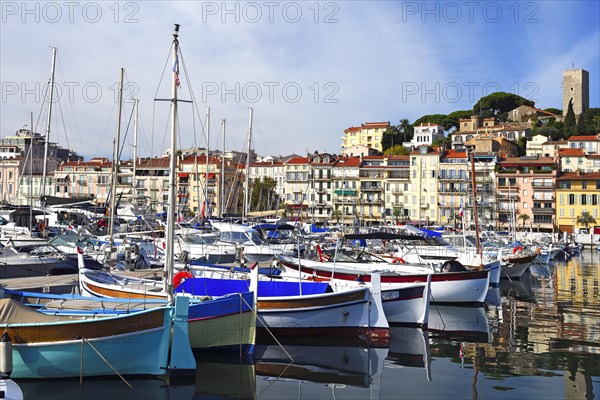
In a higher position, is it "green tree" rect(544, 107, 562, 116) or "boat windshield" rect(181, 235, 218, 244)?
"green tree" rect(544, 107, 562, 116)

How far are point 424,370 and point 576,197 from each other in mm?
86308

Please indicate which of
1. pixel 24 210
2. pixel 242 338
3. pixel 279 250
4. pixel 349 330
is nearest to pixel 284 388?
pixel 242 338

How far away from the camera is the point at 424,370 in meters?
16.0

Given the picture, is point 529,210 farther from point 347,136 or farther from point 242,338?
point 242,338

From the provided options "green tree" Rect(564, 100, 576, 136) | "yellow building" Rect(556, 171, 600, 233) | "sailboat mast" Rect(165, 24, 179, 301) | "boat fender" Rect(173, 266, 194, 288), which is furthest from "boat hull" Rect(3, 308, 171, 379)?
"green tree" Rect(564, 100, 576, 136)

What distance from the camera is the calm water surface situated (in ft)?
44.9

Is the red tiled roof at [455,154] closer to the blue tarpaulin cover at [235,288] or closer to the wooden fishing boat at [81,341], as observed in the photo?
the blue tarpaulin cover at [235,288]

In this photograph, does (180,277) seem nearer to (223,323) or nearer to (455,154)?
(223,323)

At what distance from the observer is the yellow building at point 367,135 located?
139 meters

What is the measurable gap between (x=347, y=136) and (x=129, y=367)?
134 meters

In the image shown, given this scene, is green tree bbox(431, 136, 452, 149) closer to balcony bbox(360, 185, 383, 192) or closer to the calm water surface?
balcony bbox(360, 185, 383, 192)

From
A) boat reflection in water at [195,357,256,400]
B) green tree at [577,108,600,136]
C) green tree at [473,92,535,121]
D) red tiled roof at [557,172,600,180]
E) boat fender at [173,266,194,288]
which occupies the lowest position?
boat reflection in water at [195,357,256,400]

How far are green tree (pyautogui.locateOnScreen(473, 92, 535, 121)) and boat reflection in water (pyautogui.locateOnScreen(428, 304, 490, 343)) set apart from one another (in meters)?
144

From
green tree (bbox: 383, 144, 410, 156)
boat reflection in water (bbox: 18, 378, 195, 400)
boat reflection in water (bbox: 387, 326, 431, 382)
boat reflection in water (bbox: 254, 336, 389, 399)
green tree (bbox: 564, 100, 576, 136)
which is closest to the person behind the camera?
boat reflection in water (bbox: 18, 378, 195, 400)
